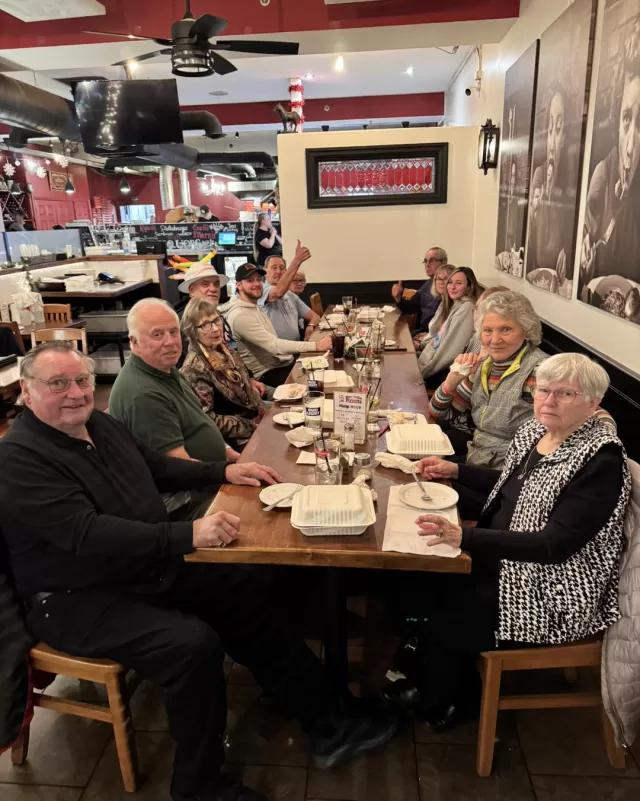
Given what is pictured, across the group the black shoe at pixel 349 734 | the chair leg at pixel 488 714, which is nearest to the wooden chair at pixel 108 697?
the black shoe at pixel 349 734

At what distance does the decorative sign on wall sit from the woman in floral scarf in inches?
521

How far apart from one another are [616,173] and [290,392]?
1589 mm

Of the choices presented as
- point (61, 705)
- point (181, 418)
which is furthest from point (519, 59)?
point (61, 705)

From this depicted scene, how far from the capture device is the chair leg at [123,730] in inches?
59.9

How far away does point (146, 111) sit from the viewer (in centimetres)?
554

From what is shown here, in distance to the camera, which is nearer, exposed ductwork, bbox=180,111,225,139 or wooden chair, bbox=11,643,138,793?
wooden chair, bbox=11,643,138,793

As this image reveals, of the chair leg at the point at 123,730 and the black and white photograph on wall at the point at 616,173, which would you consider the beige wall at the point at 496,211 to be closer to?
the black and white photograph on wall at the point at 616,173

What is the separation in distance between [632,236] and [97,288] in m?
5.54

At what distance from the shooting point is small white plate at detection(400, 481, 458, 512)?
61.9 inches

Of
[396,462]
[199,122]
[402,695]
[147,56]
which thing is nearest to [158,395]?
[396,462]

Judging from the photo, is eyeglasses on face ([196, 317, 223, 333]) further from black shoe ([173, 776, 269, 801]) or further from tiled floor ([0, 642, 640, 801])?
black shoe ([173, 776, 269, 801])

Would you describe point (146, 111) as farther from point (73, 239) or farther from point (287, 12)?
point (73, 239)

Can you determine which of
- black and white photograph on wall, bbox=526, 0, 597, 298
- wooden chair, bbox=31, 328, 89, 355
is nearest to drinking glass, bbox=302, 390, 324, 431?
black and white photograph on wall, bbox=526, 0, 597, 298

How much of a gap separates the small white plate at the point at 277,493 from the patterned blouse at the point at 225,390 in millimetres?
944
